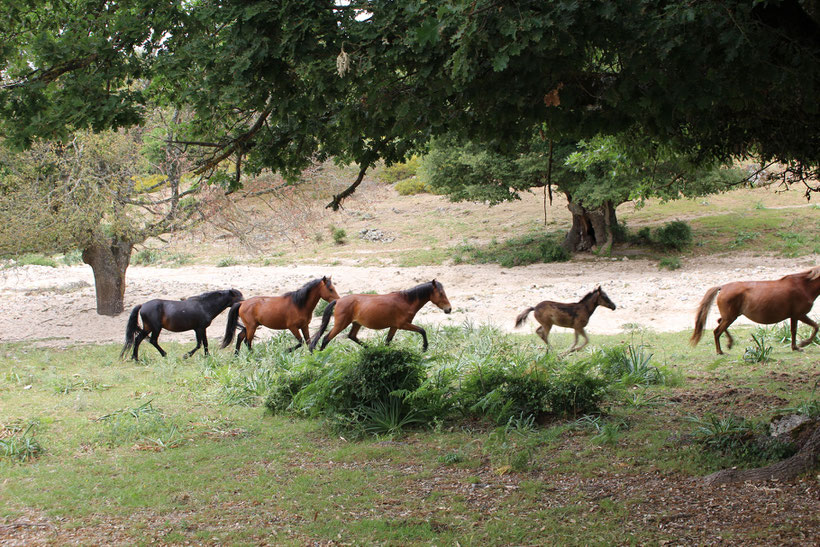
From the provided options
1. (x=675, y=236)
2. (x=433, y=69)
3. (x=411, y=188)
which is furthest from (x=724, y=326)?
(x=411, y=188)

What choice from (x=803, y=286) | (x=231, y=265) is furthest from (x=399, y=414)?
(x=231, y=265)

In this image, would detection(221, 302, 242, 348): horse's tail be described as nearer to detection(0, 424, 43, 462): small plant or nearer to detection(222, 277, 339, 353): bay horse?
detection(222, 277, 339, 353): bay horse

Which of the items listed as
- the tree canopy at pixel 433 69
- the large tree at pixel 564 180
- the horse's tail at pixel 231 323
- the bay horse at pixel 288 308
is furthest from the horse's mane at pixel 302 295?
the large tree at pixel 564 180

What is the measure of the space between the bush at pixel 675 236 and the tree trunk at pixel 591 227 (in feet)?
5.25

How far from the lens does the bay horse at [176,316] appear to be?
1244cm

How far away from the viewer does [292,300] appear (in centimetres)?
1123

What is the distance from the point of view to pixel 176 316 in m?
12.4

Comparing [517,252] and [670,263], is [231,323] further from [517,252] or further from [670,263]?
[517,252]

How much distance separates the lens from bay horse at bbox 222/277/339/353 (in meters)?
11.2

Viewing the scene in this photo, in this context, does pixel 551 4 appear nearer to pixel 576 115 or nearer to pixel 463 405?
pixel 576 115

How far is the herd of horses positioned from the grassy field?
63cm

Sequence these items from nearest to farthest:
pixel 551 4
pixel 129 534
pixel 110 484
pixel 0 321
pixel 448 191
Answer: pixel 551 4
pixel 129 534
pixel 110 484
pixel 0 321
pixel 448 191

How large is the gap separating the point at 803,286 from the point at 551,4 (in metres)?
6.68

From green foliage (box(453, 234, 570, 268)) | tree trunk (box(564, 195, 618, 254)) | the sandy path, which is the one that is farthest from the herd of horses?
tree trunk (box(564, 195, 618, 254))
